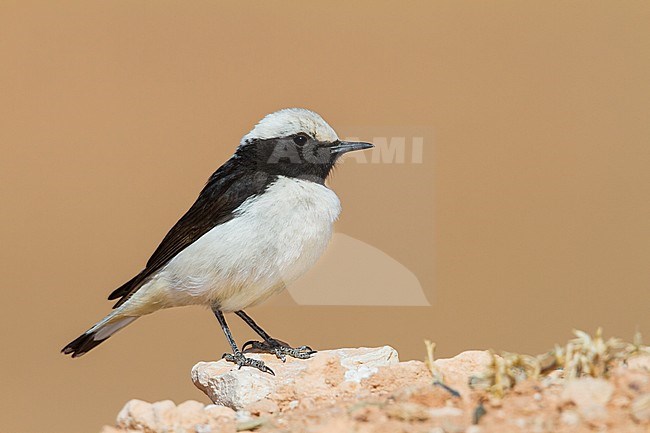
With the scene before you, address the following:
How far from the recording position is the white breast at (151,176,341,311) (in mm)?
4195

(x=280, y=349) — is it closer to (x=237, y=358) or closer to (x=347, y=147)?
(x=237, y=358)

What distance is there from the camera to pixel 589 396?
7.54ft

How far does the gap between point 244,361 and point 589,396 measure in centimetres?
209

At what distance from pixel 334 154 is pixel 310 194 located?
333mm

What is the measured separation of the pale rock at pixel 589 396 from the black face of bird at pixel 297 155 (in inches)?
93.6

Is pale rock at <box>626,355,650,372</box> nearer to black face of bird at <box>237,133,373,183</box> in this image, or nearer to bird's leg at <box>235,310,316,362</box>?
bird's leg at <box>235,310,316,362</box>

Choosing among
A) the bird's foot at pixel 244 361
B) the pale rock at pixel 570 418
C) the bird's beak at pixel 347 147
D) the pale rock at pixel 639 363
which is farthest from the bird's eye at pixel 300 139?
the pale rock at pixel 570 418

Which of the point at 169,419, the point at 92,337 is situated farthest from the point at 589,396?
the point at 92,337

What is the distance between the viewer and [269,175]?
4.48 meters

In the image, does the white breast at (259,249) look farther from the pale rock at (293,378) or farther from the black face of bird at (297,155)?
the pale rock at (293,378)

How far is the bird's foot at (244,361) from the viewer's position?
3984 millimetres

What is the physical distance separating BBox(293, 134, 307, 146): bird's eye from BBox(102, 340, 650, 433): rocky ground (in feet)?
4.62

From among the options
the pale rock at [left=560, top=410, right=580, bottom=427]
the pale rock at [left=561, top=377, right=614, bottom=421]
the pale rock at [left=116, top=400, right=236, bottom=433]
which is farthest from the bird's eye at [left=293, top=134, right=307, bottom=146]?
the pale rock at [left=560, top=410, right=580, bottom=427]

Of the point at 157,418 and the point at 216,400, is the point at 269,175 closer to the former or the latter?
the point at 216,400
